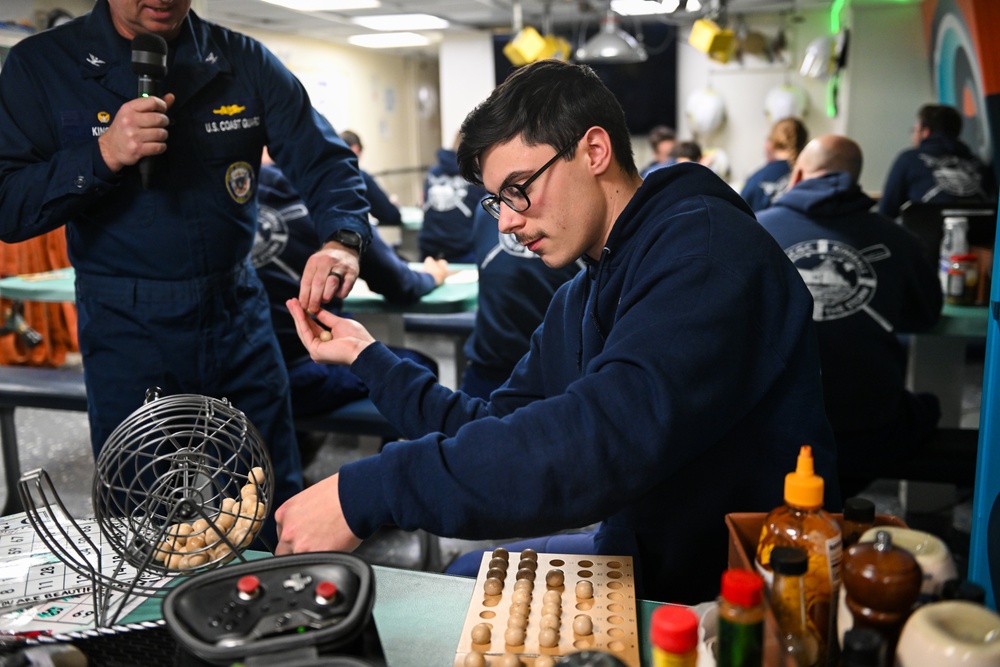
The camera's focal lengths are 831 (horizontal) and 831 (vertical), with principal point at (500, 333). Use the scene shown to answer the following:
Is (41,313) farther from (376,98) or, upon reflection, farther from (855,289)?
(376,98)

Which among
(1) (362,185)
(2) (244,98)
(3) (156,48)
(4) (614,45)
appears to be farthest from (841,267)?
(4) (614,45)

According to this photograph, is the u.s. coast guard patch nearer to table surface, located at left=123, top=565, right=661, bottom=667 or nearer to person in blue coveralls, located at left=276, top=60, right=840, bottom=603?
person in blue coveralls, located at left=276, top=60, right=840, bottom=603

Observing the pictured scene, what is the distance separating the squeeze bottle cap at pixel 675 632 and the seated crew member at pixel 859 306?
178cm

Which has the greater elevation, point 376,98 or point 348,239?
point 376,98

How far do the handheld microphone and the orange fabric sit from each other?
3.51 metres

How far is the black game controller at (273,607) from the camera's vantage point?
0.73 m

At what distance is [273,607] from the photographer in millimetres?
773

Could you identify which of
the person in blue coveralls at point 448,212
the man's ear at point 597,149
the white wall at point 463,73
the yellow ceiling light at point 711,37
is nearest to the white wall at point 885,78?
the yellow ceiling light at point 711,37

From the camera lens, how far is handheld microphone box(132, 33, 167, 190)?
1604 millimetres

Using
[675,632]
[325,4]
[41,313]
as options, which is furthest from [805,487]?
[325,4]

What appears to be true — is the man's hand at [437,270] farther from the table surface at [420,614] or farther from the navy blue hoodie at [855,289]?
the table surface at [420,614]

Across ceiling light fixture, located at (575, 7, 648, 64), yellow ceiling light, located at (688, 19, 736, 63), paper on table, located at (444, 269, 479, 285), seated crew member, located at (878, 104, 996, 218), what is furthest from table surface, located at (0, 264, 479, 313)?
yellow ceiling light, located at (688, 19, 736, 63)

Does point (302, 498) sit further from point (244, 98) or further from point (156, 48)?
point (244, 98)

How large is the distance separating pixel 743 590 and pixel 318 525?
50 cm
